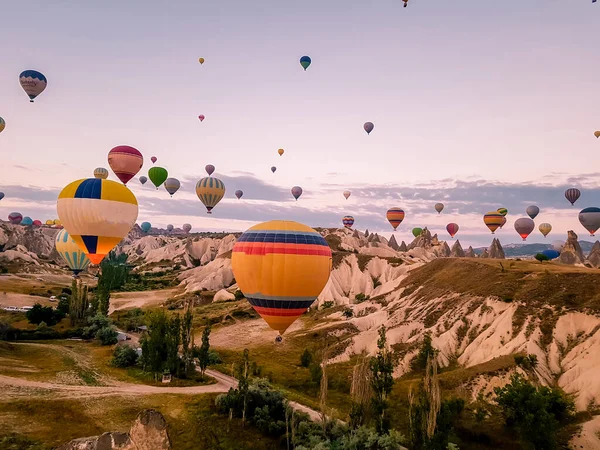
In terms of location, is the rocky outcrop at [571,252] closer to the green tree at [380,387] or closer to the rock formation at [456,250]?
the rock formation at [456,250]

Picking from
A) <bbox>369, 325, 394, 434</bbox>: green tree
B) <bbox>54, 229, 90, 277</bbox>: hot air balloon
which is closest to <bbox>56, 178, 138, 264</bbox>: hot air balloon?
<bbox>54, 229, 90, 277</bbox>: hot air balloon

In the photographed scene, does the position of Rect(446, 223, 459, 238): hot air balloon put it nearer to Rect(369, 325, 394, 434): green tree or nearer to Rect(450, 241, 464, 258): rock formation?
Rect(450, 241, 464, 258): rock formation

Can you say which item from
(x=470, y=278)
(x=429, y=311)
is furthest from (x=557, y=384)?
(x=470, y=278)

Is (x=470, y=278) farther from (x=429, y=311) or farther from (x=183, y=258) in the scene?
(x=183, y=258)

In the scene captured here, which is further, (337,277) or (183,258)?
(183,258)

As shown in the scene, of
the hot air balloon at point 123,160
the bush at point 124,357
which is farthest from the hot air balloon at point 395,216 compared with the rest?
the bush at point 124,357

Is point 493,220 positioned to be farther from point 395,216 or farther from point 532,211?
point 395,216

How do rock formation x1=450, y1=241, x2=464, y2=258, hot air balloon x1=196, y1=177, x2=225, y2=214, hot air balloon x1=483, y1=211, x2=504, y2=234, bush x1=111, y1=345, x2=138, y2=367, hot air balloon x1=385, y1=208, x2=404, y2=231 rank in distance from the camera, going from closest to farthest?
bush x1=111, y1=345, x2=138, y2=367
hot air balloon x1=196, y1=177, x2=225, y2=214
hot air balloon x1=483, y1=211, x2=504, y2=234
hot air balloon x1=385, y1=208, x2=404, y2=231
rock formation x1=450, y1=241, x2=464, y2=258
